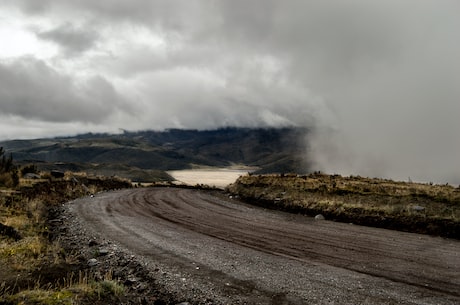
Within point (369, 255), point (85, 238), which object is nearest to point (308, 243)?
point (369, 255)

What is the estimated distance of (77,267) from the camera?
11609 millimetres

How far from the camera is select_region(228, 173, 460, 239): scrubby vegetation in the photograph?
19.3m

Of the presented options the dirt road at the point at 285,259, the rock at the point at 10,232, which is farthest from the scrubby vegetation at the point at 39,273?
the dirt road at the point at 285,259

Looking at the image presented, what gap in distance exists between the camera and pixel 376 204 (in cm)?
2305

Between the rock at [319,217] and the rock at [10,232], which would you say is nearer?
the rock at [10,232]

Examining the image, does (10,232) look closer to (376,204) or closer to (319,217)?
(319,217)

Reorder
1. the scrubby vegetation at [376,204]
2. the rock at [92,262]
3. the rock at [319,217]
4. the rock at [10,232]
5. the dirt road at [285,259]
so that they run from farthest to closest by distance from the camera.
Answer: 1. the rock at [319,217]
2. the scrubby vegetation at [376,204]
3. the rock at [10,232]
4. the rock at [92,262]
5. the dirt road at [285,259]

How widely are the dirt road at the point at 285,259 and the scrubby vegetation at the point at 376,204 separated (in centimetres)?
217

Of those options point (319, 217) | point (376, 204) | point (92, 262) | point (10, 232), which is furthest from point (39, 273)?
point (376, 204)

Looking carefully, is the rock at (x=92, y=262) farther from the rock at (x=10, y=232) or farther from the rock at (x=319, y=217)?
the rock at (x=319, y=217)

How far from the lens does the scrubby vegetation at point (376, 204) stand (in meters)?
19.3

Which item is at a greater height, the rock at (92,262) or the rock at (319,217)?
the rock at (319,217)

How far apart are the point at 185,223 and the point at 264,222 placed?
469 centimetres

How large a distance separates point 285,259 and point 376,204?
519 inches
